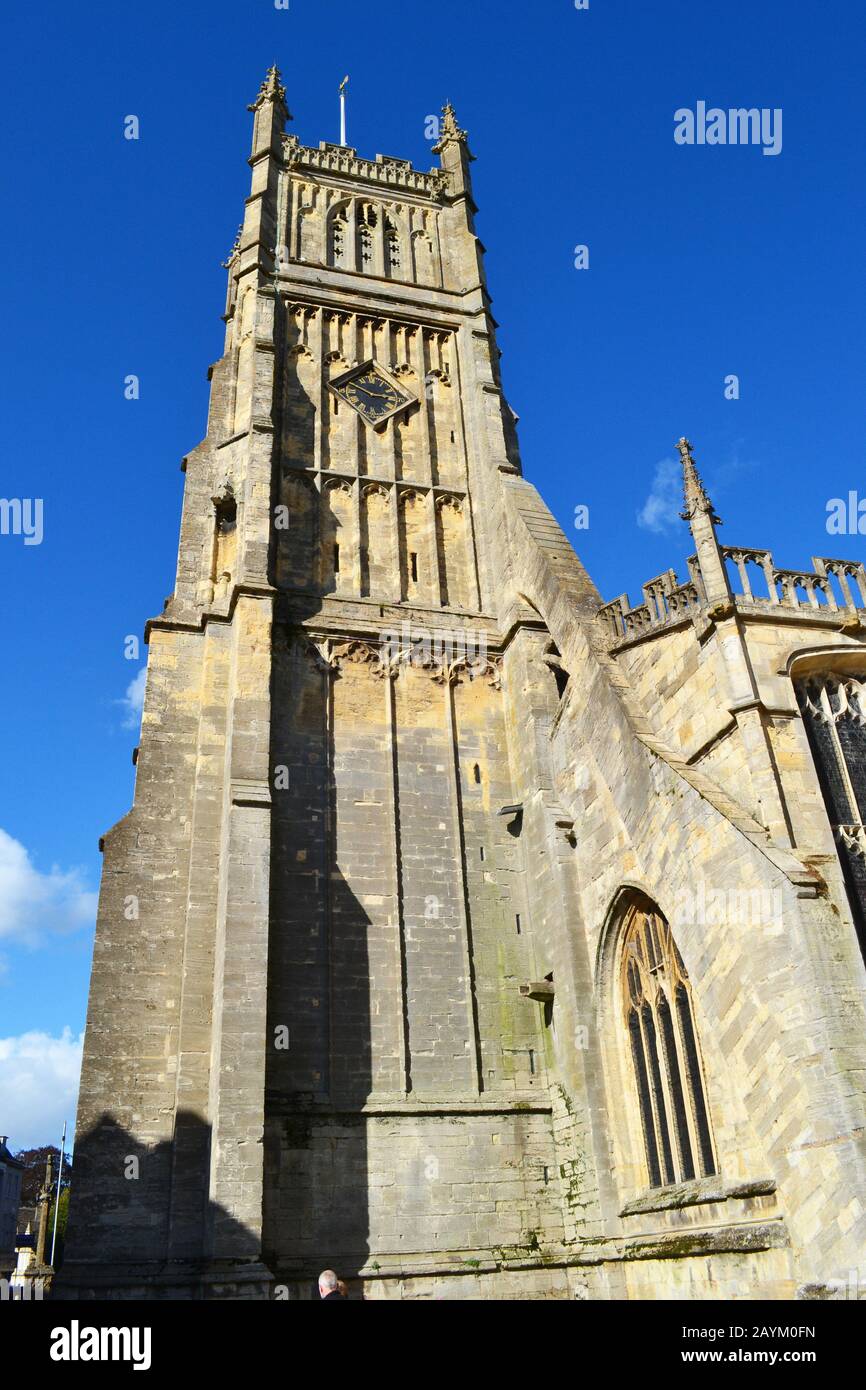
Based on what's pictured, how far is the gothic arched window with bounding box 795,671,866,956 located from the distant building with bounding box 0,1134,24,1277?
1923 inches

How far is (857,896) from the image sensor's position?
12094 mm

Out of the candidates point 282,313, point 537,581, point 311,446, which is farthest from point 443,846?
point 282,313

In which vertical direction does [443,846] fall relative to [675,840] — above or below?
above

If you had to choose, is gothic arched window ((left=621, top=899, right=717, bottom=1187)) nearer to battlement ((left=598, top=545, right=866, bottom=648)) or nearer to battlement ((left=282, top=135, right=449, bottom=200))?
battlement ((left=598, top=545, right=866, bottom=648))

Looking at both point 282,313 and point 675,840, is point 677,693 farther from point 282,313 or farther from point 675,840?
point 282,313

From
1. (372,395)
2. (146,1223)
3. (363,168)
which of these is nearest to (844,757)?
(146,1223)

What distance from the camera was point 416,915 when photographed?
15656 mm

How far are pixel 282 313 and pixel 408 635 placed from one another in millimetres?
8141

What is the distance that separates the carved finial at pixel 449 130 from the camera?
26938mm

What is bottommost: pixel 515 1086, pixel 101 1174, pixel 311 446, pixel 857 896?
pixel 101 1174

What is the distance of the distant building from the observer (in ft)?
165

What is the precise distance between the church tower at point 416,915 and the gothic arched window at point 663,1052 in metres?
0.05

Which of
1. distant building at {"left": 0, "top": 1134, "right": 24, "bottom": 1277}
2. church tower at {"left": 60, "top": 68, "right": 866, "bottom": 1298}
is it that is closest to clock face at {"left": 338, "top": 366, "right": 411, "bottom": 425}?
church tower at {"left": 60, "top": 68, "right": 866, "bottom": 1298}

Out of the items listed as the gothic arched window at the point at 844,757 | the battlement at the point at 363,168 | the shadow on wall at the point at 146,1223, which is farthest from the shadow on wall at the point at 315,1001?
the battlement at the point at 363,168
